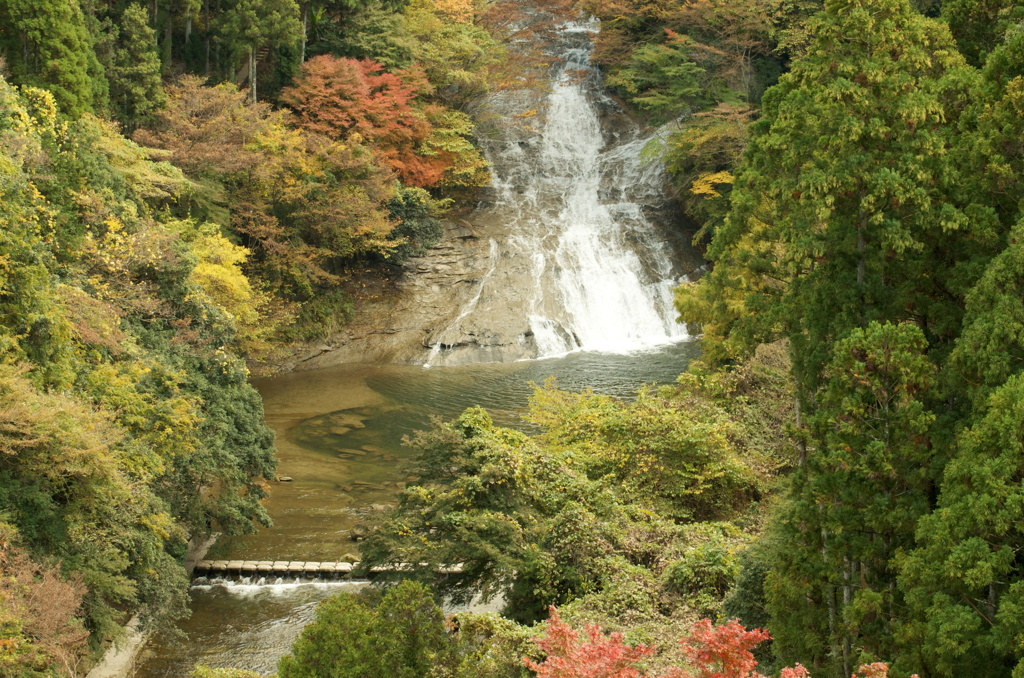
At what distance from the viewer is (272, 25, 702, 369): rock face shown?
89.0 feet

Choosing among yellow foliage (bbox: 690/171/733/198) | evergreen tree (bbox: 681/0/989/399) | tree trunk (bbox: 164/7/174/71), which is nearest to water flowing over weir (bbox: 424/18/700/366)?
yellow foliage (bbox: 690/171/733/198)

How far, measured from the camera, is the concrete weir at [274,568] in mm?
12461

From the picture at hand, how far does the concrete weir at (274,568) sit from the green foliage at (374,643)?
585 cm

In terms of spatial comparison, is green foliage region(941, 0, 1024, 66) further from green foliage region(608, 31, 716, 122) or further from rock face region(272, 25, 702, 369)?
green foliage region(608, 31, 716, 122)

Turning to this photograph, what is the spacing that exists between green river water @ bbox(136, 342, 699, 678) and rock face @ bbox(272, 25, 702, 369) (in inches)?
58.4

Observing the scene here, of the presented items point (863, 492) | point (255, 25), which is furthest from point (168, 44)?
point (863, 492)

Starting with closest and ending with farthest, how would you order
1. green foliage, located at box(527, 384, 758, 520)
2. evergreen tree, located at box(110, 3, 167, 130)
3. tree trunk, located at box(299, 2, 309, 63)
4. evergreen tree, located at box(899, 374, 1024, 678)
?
evergreen tree, located at box(899, 374, 1024, 678)
green foliage, located at box(527, 384, 758, 520)
evergreen tree, located at box(110, 3, 167, 130)
tree trunk, located at box(299, 2, 309, 63)

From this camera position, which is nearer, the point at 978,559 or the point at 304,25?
the point at 978,559

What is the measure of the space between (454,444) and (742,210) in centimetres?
518

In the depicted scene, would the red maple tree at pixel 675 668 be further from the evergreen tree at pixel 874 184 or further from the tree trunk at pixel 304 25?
the tree trunk at pixel 304 25

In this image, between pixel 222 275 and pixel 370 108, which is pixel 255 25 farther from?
pixel 222 275

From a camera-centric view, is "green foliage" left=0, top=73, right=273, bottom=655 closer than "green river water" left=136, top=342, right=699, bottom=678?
Yes

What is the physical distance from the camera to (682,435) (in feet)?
38.4

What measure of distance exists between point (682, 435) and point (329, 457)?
911 cm
